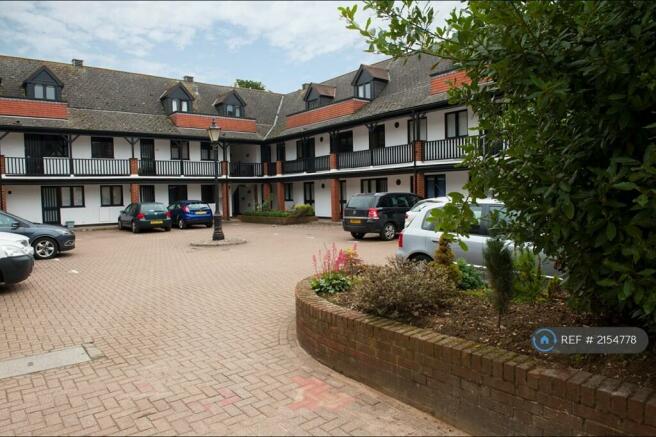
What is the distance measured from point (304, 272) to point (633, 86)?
8.80 metres

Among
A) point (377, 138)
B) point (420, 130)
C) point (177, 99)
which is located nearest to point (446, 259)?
point (420, 130)

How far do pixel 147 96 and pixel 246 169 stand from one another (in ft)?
27.9

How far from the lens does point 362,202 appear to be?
1778 cm

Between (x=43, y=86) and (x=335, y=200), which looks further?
(x=335, y=200)

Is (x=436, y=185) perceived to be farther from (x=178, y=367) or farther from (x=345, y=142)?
(x=178, y=367)

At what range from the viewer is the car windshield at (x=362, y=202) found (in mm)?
17495

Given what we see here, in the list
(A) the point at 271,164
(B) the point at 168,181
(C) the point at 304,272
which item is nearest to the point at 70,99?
(B) the point at 168,181

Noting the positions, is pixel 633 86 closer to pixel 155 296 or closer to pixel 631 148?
pixel 631 148

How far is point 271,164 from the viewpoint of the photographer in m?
33.2

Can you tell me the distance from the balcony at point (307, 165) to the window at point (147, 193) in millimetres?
8793

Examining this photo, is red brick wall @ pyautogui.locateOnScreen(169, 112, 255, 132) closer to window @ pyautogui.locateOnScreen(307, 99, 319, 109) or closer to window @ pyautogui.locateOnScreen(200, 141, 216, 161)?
window @ pyautogui.locateOnScreen(200, 141, 216, 161)

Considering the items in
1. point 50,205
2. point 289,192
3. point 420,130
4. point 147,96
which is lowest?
point 50,205

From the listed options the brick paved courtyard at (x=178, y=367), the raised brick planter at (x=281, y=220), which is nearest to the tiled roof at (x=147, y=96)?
the raised brick planter at (x=281, y=220)

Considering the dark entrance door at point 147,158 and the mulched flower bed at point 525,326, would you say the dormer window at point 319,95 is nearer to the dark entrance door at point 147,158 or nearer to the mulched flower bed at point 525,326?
the dark entrance door at point 147,158
